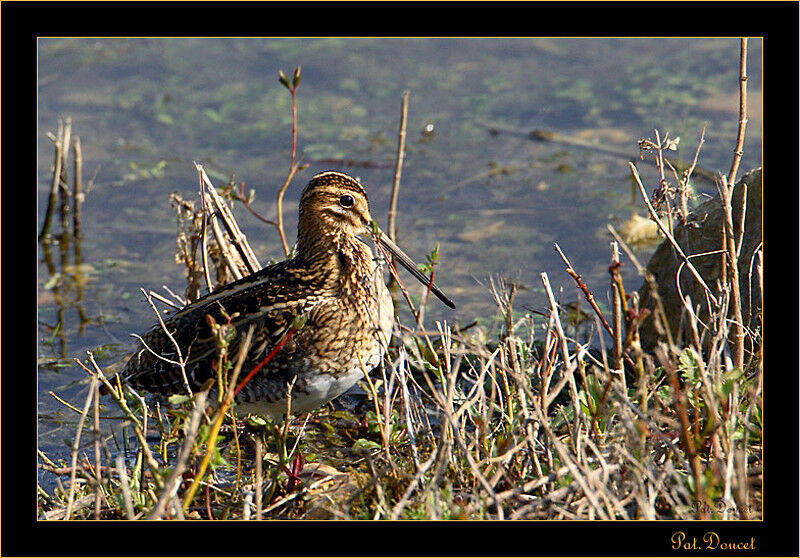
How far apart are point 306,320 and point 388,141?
4796 millimetres

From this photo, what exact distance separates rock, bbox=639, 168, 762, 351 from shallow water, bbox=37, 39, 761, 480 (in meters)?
1.00

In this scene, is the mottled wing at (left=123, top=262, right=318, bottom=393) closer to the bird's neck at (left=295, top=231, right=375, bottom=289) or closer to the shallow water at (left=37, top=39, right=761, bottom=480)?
the bird's neck at (left=295, top=231, right=375, bottom=289)

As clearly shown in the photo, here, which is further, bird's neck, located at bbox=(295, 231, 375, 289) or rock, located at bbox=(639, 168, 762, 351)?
rock, located at bbox=(639, 168, 762, 351)

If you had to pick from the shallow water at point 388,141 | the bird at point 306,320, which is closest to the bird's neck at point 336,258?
the bird at point 306,320

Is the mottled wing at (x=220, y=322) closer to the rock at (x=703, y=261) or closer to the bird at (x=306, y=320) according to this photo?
the bird at (x=306, y=320)

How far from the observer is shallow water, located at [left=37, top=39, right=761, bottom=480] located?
6805mm

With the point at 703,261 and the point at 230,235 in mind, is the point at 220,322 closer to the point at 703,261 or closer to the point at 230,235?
the point at 230,235

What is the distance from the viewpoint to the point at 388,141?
8656 millimetres

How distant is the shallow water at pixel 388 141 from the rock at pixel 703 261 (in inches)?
39.4

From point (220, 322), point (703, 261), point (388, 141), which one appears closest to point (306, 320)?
point (220, 322)

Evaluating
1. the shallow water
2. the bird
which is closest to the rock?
the shallow water

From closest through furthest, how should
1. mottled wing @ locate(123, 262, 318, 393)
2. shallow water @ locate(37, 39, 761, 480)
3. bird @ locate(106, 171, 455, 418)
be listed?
bird @ locate(106, 171, 455, 418) < mottled wing @ locate(123, 262, 318, 393) < shallow water @ locate(37, 39, 761, 480)

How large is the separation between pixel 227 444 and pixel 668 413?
6.84 feet
